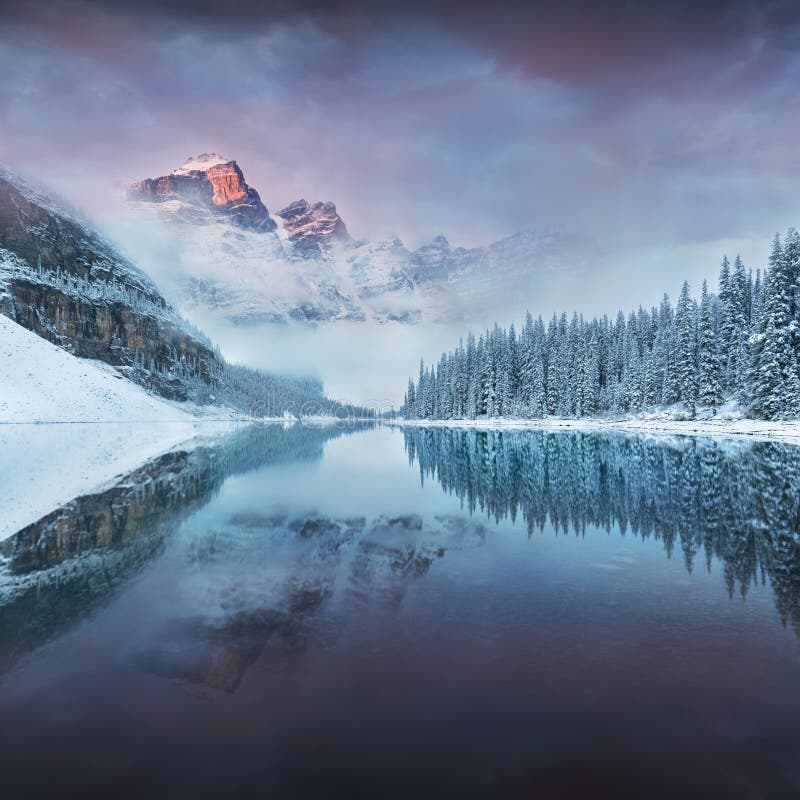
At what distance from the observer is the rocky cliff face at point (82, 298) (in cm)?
13138

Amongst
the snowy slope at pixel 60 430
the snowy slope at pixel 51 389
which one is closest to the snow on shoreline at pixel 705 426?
Answer: the snowy slope at pixel 60 430

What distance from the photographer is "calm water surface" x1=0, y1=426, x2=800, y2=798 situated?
5098mm

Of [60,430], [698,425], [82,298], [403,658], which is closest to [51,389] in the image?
[60,430]

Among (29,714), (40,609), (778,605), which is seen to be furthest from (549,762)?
(40,609)

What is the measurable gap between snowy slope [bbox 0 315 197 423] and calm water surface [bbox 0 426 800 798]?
85813 mm

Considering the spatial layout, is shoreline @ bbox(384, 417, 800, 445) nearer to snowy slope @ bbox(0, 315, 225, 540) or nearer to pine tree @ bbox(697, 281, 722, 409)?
pine tree @ bbox(697, 281, 722, 409)

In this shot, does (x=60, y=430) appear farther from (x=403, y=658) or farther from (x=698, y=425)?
(x=698, y=425)

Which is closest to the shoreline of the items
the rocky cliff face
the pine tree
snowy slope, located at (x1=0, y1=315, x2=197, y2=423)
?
the pine tree

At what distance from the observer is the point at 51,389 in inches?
3583

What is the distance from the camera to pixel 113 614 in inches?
365

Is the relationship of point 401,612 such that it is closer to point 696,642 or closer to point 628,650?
point 628,650

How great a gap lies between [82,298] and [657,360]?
15494 centimetres

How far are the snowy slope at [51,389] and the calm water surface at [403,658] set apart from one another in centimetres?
8581

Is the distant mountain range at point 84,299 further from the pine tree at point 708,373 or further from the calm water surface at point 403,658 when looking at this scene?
the calm water surface at point 403,658
